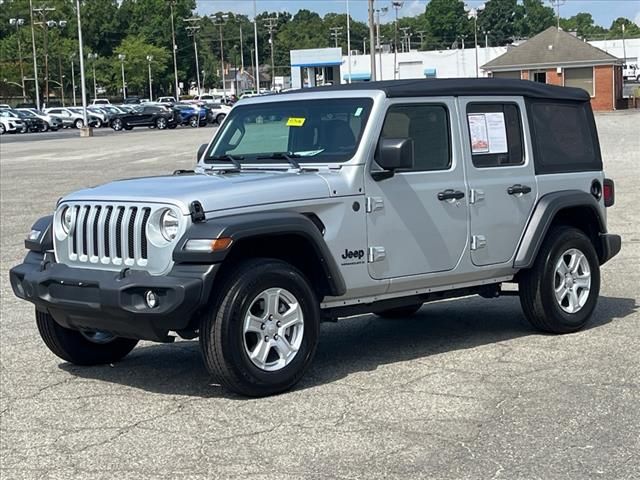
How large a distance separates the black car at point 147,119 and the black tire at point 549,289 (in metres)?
61.2

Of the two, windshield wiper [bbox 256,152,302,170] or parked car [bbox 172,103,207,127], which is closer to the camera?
windshield wiper [bbox 256,152,302,170]

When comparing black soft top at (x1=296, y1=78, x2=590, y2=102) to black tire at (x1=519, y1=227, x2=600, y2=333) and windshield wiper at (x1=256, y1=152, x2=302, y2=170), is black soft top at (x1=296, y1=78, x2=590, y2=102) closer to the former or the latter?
windshield wiper at (x1=256, y1=152, x2=302, y2=170)

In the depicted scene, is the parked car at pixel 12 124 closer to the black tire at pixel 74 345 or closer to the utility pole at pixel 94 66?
the utility pole at pixel 94 66

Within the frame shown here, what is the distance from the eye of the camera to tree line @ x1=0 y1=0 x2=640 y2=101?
393ft

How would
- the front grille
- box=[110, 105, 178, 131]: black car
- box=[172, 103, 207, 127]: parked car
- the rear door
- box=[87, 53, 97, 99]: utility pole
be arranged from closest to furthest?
the front grille < the rear door < box=[110, 105, 178, 131]: black car < box=[172, 103, 207, 127]: parked car < box=[87, 53, 97, 99]: utility pole

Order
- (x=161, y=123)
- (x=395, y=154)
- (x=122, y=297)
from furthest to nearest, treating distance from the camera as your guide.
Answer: (x=161, y=123) → (x=395, y=154) → (x=122, y=297)

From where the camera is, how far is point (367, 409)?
6.23 meters

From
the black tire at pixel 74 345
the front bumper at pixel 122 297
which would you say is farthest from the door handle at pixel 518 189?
the black tire at pixel 74 345

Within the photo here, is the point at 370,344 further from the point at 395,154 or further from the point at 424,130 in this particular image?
the point at 395,154

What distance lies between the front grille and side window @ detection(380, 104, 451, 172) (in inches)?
72.7

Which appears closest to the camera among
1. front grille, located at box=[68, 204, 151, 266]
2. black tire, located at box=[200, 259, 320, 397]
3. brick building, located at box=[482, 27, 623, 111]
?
black tire, located at box=[200, 259, 320, 397]

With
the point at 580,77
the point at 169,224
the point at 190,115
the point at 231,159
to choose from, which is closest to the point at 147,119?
the point at 190,115

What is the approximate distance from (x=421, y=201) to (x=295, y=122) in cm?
102

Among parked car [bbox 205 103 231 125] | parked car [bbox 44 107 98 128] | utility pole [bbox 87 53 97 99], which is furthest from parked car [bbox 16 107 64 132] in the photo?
utility pole [bbox 87 53 97 99]
